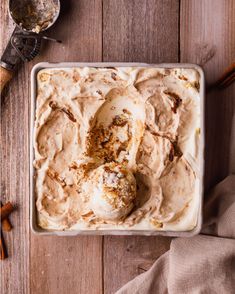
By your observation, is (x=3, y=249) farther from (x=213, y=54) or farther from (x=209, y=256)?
(x=213, y=54)

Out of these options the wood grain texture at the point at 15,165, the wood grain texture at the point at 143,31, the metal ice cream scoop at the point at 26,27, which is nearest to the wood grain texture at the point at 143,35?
the wood grain texture at the point at 143,31

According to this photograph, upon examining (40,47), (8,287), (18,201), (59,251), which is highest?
(40,47)

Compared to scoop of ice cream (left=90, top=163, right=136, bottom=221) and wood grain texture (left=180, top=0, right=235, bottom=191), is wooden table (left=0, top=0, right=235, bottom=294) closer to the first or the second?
wood grain texture (left=180, top=0, right=235, bottom=191)

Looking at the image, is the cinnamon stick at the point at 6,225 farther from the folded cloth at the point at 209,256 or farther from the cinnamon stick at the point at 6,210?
the folded cloth at the point at 209,256

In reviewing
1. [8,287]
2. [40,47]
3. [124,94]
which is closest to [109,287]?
[8,287]

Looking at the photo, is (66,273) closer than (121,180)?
No

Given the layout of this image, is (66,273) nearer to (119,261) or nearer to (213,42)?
(119,261)

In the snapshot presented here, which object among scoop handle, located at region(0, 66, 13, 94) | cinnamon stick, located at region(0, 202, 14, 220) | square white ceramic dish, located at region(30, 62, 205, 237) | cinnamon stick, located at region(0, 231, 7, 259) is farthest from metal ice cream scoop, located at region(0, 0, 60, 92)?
cinnamon stick, located at region(0, 231, 7, 259)
